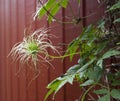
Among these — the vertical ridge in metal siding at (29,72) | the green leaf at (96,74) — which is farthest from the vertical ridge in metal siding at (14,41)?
the green leaf at (96,74)

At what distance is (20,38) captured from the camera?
233 cm

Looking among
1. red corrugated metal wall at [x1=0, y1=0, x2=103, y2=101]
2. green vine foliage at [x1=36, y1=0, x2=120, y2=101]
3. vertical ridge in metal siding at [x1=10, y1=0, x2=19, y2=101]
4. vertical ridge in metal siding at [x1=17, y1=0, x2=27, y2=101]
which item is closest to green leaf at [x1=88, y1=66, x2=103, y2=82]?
green vine foliage at [x1=36, y1=0, x2=120, y2=101]

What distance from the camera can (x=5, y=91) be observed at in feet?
8.97

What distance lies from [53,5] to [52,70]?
75cm

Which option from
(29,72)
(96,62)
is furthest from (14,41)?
(96,62)

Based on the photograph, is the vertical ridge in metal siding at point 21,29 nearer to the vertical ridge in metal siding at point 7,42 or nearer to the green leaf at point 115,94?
the vertical ridge in metal siding at point 7,42

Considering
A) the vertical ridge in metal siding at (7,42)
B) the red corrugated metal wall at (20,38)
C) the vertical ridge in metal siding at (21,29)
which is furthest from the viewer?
the vertical ridge in metal siding at (7,42)

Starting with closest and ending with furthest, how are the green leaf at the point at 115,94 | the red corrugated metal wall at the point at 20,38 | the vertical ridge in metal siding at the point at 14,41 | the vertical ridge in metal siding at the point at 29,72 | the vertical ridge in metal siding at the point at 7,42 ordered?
the green leaf at the point at 115,94 → the red corrugated metal wall at the point at 20,38 → the vertical ridge in metal siding at the point at 29,72 → the vertical ridge in metal siding at the point at 14,41 → the vertical ridge in metal siding at the point at 7,42

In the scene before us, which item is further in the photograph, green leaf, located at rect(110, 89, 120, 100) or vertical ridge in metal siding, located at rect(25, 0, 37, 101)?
vertical ridge in metal siding, located at rect(25, 0, 37, 101)

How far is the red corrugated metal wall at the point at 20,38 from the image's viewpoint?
163 cm

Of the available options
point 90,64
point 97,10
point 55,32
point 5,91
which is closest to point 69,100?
point 55,32

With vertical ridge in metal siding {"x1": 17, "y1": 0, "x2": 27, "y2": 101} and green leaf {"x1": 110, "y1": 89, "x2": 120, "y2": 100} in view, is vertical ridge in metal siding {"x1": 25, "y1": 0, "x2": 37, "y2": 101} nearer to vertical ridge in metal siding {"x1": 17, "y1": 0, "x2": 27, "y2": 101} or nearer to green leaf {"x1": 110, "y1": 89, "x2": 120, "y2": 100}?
vertical ridge in metal siding {"x1": 17, "y1": 0, "x2": 27, "y2": 101}

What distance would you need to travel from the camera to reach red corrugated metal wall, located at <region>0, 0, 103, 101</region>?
5.34 feet

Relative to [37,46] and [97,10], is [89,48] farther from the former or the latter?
[97,10]
